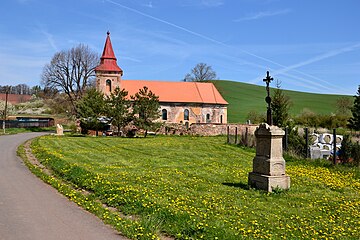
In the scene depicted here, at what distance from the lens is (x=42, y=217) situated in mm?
7141

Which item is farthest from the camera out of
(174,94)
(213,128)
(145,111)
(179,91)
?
(179,91)

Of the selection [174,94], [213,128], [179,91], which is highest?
[179,91]

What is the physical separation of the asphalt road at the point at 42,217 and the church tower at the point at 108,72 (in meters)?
43.1

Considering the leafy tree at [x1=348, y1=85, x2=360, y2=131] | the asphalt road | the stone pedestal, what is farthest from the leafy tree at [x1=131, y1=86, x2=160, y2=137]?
the leafy tree at [x1=348, y1=85, x2=360, y2=131]

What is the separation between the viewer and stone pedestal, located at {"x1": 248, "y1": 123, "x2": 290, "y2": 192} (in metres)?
9.75

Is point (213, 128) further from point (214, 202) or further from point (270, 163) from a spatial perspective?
point (214, 202)

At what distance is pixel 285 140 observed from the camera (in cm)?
1931

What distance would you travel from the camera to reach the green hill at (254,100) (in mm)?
74312

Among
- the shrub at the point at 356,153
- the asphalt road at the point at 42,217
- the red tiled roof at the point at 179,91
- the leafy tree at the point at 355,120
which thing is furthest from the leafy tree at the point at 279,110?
the red tiled roof at the point at 179,91

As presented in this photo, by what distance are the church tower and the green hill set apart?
2515cm

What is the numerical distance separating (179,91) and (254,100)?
37.5m

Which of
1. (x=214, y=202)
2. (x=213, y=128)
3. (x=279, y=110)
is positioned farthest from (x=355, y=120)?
(x=214, y=202)

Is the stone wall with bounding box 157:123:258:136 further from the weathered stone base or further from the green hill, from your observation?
the weathered stone base

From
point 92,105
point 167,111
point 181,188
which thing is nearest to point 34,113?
point 167,111
